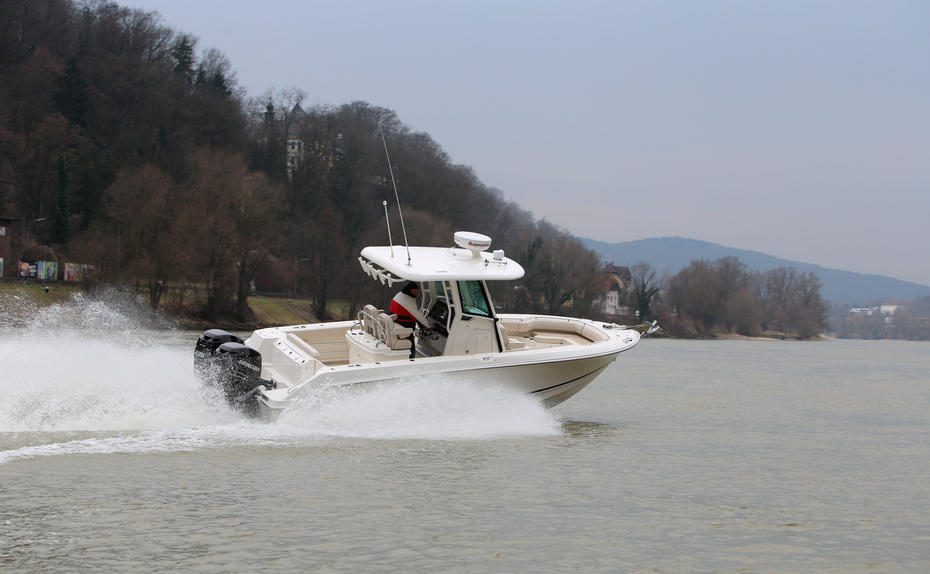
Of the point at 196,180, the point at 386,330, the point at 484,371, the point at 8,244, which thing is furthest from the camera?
the point at 196,180

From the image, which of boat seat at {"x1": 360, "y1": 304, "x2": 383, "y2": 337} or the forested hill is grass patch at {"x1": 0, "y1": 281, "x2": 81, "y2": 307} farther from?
boat seat at {"x1": 360, "y1": 304, "x2": 383, "y2": 337}

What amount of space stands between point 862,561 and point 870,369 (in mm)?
34727

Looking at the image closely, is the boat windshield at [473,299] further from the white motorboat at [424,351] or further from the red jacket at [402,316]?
the red jacket at [402,316]

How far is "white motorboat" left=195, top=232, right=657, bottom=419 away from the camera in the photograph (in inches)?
467

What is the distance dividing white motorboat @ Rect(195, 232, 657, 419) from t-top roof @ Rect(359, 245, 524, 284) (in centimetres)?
1

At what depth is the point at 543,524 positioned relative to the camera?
8.38 meters

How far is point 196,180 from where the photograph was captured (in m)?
57.3

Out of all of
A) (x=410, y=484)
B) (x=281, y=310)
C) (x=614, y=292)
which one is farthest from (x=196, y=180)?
(x=614, y=292)

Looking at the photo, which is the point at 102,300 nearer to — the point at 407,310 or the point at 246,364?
the point at 407,310

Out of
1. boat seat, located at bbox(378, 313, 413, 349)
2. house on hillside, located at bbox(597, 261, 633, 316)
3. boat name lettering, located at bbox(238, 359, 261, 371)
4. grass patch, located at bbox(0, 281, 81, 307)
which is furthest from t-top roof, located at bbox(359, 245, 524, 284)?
house on hillside, located at bbox(597, 261, 633, 316)

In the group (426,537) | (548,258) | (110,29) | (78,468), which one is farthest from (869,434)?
(110,29)

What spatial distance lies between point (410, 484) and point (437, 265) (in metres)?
4.24

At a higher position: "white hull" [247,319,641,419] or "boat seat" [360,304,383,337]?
"boat seat" [360,304,383,337]

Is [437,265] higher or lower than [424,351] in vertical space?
higher
